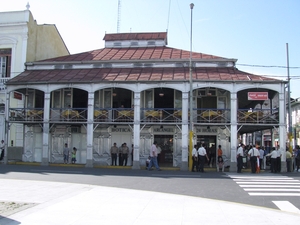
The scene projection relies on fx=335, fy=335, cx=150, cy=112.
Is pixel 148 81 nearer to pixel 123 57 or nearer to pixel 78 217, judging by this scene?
pixel 123 57

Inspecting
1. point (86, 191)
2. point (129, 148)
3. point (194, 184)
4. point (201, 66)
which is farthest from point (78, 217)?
point (201, 66)

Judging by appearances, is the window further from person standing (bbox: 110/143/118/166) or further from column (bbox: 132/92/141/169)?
column (bbox: 132/92/141/169)

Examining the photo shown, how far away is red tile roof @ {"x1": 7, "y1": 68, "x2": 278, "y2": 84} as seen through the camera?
843 inches

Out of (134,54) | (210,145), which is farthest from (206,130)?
(134,54)

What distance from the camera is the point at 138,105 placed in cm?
2144

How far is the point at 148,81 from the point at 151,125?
347cm

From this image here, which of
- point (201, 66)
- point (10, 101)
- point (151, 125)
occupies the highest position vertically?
point (201, 66)

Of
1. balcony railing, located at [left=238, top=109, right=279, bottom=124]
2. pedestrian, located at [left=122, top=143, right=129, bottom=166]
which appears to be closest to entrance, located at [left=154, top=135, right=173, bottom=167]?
pedestrian, located at [left=122, top=143, right=129, bottom=166]

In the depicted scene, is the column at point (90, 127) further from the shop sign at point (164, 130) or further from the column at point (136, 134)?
the shop sign at point (164, 130)

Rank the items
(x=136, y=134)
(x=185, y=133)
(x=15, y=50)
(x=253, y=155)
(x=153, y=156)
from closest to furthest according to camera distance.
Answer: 1. (x=253, y=155)
2. (x=153, y=156)
3. (x=185, y=133)
4. (x=136, y=134)
5. (x=15, y=50)

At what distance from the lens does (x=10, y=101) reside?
25234 millimetres

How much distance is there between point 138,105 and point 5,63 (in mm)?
12200

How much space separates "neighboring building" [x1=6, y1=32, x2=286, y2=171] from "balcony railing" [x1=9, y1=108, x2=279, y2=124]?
0.22 ft

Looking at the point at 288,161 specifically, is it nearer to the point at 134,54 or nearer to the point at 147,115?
the point at 147,115
